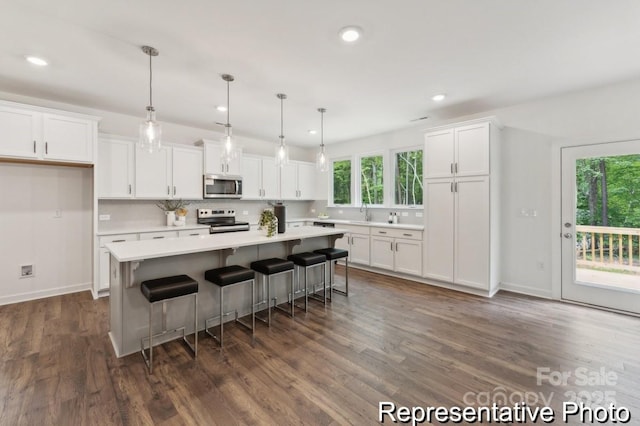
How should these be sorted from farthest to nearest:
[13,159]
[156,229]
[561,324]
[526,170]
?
[156,229] < [526,170] < [13,159] < [561,324]

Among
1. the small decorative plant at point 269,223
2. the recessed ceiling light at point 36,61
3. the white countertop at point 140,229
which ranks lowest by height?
the white countertop at point 140,229

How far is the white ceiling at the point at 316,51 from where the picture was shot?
2.08 m

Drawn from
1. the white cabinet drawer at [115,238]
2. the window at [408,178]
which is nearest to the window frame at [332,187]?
the window at [408,178]

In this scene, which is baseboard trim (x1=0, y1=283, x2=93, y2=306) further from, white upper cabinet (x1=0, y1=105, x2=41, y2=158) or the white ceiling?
the white ceiling

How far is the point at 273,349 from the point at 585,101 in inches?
186

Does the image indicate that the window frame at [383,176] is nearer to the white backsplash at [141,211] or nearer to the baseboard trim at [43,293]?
the white backsplash at [141,211]

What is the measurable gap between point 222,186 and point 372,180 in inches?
121

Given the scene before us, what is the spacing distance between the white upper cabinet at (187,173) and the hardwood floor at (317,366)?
211 centimetres

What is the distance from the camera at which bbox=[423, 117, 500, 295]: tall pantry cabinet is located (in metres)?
3.91

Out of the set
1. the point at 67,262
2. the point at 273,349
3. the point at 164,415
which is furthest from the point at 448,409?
the point at 67,262

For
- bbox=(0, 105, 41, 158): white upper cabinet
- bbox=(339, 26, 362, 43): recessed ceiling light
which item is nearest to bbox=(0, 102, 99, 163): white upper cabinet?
bbox=(0, 105, 41, 158): white upper cabinet

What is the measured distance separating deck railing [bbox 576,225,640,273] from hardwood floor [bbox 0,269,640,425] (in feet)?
2.03

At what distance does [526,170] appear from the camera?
4051 mm

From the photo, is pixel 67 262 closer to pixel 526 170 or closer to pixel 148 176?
pixel 148 176
